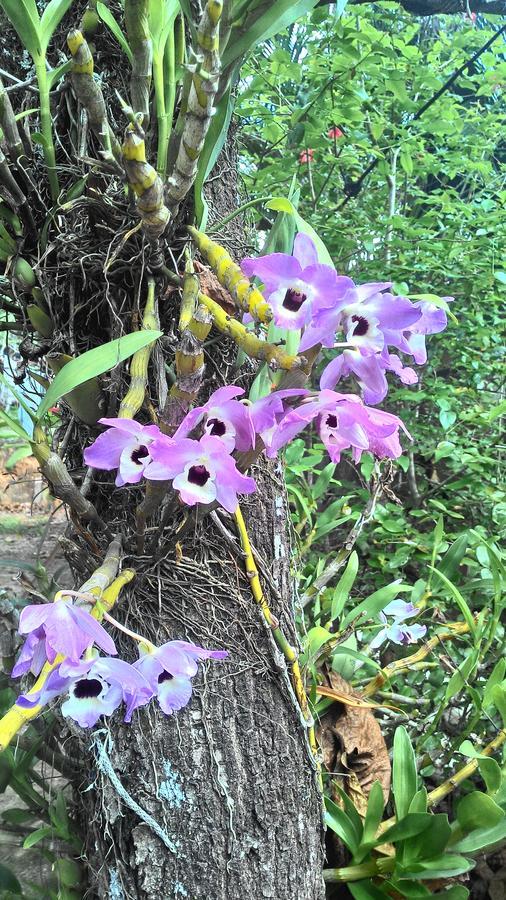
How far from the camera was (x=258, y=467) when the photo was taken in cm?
71

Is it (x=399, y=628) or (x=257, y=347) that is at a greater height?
(x=257, y=347)

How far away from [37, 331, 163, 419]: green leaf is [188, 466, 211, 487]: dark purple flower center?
10 centimetres

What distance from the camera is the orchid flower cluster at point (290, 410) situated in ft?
1.26

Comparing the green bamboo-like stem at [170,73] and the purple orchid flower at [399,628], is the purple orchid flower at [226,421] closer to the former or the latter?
the green bamboo-like stem at [170,73]

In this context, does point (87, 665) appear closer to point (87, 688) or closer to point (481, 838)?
point (87, 688)

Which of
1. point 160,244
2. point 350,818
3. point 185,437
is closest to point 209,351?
point 160,244

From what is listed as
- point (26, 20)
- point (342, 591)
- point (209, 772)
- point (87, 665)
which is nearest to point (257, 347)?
point (87, 665)

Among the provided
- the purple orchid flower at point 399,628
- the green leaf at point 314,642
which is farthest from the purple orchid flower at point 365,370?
the purple orchid flower at point 399,628

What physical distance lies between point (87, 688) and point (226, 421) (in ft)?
0.76

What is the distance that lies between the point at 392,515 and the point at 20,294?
140 cm

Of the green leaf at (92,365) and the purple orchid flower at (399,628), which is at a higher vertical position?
the green leaf at (92,365)

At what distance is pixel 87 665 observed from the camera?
1.25ft

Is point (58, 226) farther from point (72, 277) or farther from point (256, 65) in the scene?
point (256, 65)

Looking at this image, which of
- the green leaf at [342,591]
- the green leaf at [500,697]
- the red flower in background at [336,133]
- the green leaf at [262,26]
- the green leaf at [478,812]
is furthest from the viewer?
the red flower in background at [336,133]
